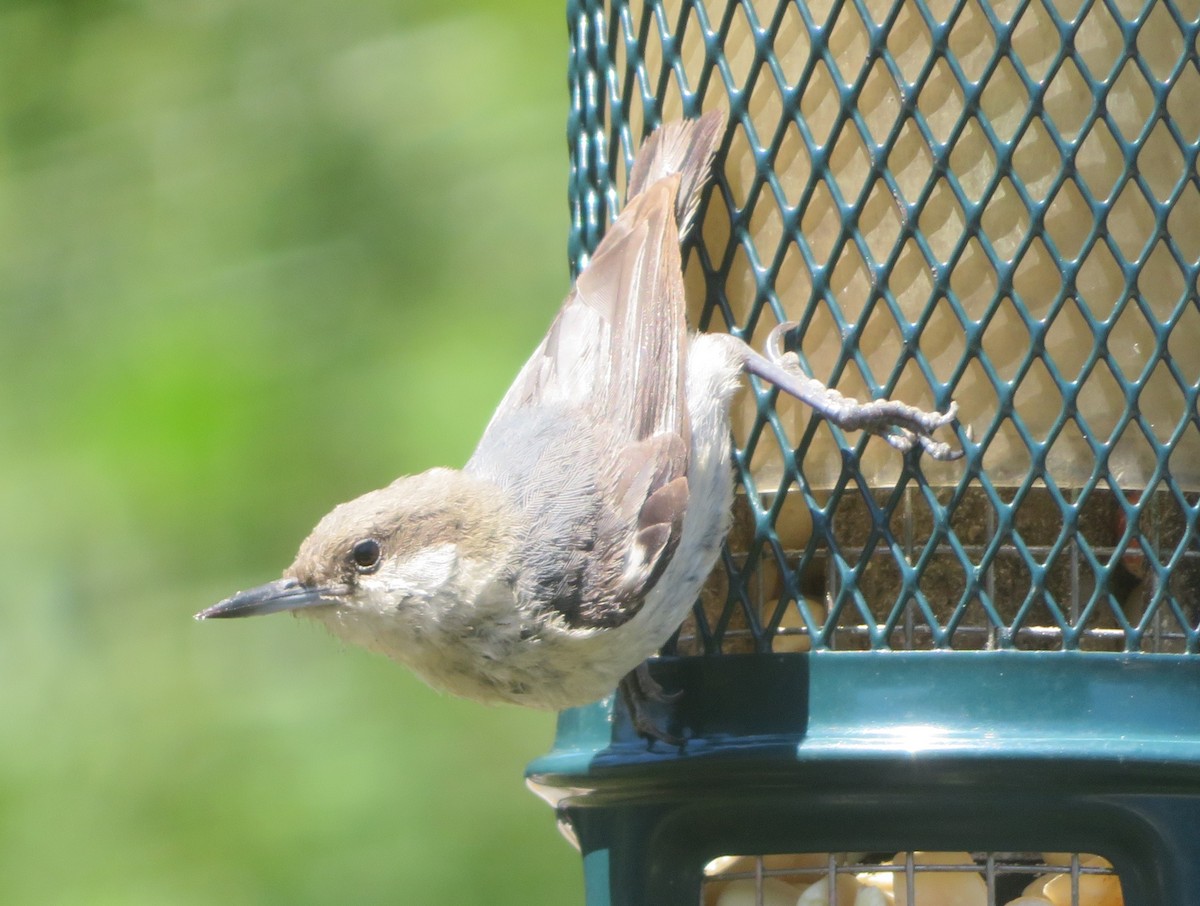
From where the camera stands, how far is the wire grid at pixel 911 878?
3.96m

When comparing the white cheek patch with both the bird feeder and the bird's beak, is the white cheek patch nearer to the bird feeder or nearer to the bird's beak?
the bird's beak

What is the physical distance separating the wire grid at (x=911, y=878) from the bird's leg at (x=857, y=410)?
2.97 ft

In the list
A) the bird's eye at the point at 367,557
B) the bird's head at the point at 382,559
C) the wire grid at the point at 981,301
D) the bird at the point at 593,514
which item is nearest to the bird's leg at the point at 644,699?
the bird at the point at 593,514

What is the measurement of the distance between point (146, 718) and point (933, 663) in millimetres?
3481

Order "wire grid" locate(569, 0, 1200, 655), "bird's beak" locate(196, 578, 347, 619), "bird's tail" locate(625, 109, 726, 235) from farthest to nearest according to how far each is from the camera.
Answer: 1. "bird's tail" locate(625, 109, 726, 235)
2. "bird's beak" locate(196, 578, 347, 619)
3. "wire grid" locate(569, 0, 1200, 655)

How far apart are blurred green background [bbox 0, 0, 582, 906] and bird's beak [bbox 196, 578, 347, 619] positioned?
2174 millimetres

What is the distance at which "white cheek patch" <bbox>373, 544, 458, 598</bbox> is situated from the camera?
12.5ft

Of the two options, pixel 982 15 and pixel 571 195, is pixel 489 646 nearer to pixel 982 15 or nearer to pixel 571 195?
pixel 571 195

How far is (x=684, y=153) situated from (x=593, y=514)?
0.84 meters

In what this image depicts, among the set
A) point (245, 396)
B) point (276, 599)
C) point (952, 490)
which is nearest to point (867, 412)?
point (952, 490)

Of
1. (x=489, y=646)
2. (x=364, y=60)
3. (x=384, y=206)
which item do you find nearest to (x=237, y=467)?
(x=384, y=206)

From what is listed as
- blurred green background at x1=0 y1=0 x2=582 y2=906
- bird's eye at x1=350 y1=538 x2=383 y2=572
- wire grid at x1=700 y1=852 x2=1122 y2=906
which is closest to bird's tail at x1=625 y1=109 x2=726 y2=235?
bird's eye at x1=350 y1=538 x2=383 y2=572

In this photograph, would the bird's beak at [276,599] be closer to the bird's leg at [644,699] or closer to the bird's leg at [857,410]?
the bird's leg at [644,699]

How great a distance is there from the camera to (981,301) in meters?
3.76
